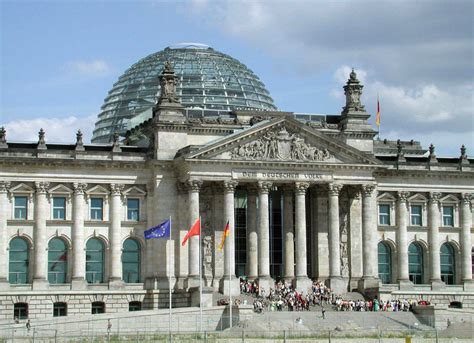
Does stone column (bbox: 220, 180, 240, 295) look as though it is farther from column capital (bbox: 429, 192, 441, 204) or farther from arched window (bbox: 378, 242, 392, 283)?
column capital (bbox: 429, 192, 441, 204)

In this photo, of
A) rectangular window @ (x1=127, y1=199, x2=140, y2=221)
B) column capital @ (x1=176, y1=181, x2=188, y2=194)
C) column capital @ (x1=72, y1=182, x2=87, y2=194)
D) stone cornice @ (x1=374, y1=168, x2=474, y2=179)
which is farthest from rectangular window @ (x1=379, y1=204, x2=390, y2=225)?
column capital @ (x1=72, y1=182, x2=87, y2=194)

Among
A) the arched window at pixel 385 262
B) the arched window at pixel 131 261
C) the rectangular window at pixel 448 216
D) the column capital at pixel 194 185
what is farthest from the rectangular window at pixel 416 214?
the arched window at pixel 131 261

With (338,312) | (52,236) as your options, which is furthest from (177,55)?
(338,312)

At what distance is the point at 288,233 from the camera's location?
102 meters

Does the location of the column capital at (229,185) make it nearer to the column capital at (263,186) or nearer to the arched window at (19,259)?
the column capital at (263,186)

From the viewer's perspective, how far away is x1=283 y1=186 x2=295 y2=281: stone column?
102 meters

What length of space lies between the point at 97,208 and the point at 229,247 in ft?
40.1

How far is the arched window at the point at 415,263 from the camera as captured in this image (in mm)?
108875

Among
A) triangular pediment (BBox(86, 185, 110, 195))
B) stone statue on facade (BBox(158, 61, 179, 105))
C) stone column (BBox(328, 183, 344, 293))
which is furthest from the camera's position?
stone statue on facade (BBox(158, 61, 179, 105))

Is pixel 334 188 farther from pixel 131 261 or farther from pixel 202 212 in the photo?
pixel 131 261

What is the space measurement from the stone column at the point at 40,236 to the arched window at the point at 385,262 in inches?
1210

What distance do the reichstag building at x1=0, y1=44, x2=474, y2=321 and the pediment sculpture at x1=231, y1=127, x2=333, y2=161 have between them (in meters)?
0.11

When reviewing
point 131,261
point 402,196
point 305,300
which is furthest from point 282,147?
point 131,261

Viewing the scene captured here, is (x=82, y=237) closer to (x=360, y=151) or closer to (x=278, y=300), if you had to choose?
(x=278, y=300)
